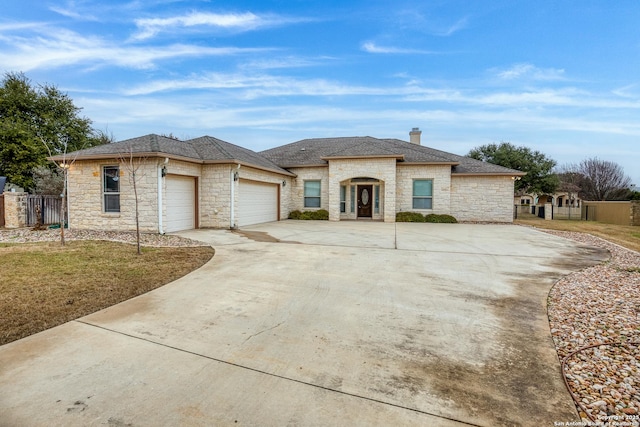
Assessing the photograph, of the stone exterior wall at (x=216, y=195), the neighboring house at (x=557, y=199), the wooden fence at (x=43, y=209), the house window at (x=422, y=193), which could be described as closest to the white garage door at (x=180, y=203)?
the stone exterior wall at (x=216, y=195)

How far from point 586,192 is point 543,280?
39.4 metres

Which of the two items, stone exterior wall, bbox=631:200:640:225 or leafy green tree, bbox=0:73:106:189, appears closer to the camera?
stone exterior wall, bbox=631:200:640:225

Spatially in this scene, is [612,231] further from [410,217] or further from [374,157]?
[374,157]

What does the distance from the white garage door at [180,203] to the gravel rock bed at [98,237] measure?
3.32 ft

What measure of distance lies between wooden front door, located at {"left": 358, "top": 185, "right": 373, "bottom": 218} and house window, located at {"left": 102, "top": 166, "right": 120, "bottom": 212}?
491 inches

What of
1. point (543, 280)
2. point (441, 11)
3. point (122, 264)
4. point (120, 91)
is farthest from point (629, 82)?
point (120, 91)

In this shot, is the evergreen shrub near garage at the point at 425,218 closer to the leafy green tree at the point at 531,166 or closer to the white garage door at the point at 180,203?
the white garage door at the point at 180,203

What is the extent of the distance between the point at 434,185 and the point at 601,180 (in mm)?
30523

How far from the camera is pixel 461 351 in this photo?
3008mm

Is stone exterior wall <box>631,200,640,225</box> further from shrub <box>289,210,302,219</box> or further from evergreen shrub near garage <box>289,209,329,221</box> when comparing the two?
shrub <box>289,210,302,219</box>

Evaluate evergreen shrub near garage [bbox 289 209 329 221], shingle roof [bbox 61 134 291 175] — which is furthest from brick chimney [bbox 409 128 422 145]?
shingle roof [bbox 61 134 291 175]

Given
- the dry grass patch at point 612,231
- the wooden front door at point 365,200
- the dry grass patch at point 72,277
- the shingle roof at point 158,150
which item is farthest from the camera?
the wooden front door at point 365,200

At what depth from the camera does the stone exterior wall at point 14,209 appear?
1204 cm

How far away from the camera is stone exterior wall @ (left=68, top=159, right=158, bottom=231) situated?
10531 millimetres
